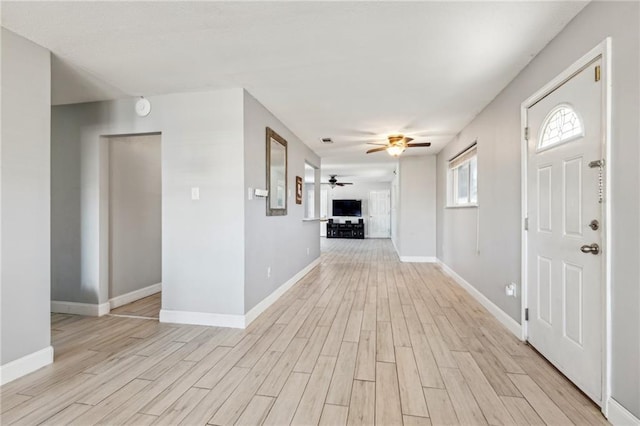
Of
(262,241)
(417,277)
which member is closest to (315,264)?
(417,277)

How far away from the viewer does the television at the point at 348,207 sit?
1276 cm

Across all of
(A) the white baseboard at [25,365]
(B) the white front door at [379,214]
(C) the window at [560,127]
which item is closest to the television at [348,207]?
(B) the white front door at [379,214]

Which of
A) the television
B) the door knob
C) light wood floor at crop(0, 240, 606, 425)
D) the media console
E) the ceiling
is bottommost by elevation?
light wood floor at crop(0, 240, 606, 425)

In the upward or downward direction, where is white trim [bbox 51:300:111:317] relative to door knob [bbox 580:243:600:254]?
downward

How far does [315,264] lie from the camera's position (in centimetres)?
630

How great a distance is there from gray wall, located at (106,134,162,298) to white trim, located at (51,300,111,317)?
9.8 inches

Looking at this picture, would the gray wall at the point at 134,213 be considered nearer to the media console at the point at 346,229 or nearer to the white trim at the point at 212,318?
the white trim at the point at 212,318

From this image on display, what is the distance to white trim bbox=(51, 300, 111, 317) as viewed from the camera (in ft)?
11.0

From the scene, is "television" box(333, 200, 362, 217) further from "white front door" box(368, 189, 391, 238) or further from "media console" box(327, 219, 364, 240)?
"white front door" box(368, 189, 391, 238)

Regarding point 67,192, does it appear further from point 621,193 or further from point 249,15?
point 621,193

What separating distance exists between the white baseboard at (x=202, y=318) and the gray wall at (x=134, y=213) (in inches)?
39.8

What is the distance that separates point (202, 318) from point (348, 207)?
397 inches

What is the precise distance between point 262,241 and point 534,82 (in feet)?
9.65

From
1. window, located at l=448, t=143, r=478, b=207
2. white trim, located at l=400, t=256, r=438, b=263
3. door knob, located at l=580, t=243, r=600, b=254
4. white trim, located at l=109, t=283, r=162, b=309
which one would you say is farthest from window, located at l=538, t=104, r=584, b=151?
white trim, located at l=400, t=256, r=438, b=263
